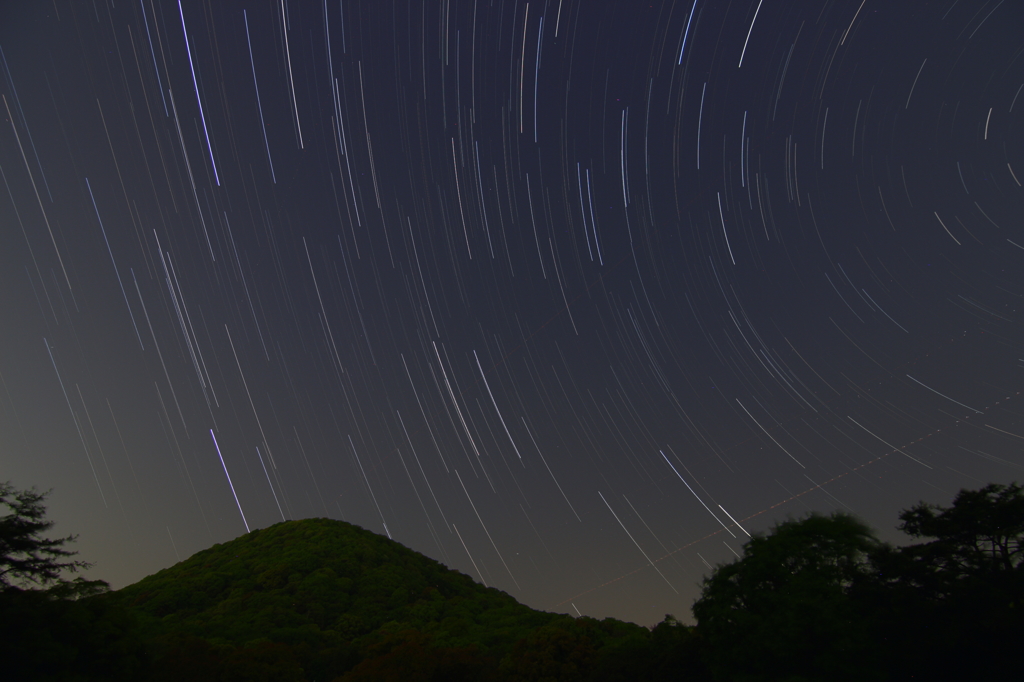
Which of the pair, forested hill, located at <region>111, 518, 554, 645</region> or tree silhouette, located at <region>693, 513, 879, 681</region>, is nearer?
tree silhouette, located at <region>693, 513, 879, 681</region>

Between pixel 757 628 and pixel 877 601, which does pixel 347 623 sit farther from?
pixel 877 601

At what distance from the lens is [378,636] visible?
38344mm

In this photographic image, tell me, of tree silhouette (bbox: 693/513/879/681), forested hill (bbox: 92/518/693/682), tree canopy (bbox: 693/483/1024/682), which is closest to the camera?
tree canopy (bbox: 693/483/1024/682)

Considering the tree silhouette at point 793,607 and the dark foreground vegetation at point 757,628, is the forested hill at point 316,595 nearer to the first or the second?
the dark foreground vegetation at point 757,628

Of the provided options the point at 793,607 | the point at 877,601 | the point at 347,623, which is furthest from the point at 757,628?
the point at 347,623

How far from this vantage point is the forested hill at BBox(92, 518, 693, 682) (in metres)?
26.4

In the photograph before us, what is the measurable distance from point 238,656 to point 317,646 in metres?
12.9

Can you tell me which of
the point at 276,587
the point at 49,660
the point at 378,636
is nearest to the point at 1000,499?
the point at 49,660

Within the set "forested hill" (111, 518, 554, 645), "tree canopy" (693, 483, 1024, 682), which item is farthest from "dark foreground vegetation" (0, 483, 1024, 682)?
"forested hill" (111, 518, 554, 645)

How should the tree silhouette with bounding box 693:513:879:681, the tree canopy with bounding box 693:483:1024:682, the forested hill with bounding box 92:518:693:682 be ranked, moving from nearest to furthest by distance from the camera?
the tree canopy with bounding box 693:483:1024:682 < the tree silhouette with bounding box 693:513:879:681 < the forested hill with bounding box 92:518:693:682

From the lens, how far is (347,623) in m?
43.1

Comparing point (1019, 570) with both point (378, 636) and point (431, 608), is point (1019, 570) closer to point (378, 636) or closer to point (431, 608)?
point (378, 636)

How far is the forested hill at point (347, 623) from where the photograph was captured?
26.4 metres

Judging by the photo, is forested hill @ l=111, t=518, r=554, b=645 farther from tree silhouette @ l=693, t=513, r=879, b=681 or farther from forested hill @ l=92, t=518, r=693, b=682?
tree silhouette @ l=693, t=513, r=879, b=681
